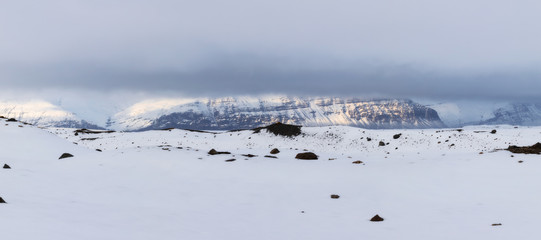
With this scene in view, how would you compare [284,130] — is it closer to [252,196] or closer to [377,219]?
[252,196]

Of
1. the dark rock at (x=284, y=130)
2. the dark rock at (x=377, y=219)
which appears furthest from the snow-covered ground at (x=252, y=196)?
the dark rock at (x=284, y=130)

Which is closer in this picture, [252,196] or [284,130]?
[252,196]

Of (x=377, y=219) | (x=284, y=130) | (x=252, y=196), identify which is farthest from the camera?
(x=284, y=130)

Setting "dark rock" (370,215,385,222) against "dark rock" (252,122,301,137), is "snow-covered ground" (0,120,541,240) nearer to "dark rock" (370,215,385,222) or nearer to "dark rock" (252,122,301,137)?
"dark rock" (370,215,385,222)

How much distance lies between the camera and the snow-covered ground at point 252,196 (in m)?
10.8

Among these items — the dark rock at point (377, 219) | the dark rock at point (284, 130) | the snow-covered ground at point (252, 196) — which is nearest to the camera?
the snow-covered ground at point (252, 196)

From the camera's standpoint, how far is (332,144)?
155 feet

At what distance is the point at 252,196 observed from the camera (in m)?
16.5

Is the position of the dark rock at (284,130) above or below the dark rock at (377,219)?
above

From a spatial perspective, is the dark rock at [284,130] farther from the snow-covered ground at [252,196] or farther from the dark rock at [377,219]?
the dark rock at [377,219]

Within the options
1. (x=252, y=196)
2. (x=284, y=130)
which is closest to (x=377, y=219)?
(x=252, y=196)

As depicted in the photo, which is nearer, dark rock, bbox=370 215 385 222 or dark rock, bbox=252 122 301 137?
dark rock, bbox=370 215 385 222

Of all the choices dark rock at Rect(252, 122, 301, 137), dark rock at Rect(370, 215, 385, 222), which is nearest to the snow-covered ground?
dark rock at Rect(370, 215, 385, 222)

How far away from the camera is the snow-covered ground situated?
35.4ft
